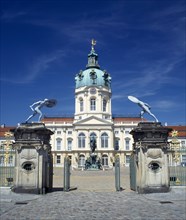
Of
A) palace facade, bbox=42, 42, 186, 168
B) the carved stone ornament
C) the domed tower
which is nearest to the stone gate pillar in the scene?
the carved stone ornament

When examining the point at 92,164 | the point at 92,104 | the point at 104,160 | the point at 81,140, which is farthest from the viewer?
the point at 92,104

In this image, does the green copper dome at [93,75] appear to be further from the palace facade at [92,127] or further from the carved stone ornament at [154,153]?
the carved stone ornament at [154,153]

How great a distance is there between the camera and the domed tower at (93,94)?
73562 mm

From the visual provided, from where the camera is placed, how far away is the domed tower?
73.6 meters

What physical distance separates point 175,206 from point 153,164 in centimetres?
371

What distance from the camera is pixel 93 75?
7412cm

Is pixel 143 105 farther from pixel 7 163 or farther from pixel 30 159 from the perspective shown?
pixel 7 163

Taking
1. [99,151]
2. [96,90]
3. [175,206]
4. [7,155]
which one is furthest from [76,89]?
[175,206]

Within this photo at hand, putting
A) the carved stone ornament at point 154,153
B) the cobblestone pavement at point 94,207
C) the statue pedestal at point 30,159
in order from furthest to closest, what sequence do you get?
the carved stone ornament at point 154,153 < the statue pedestal at point 30,159 < the cobblestone pavement at point 94,207

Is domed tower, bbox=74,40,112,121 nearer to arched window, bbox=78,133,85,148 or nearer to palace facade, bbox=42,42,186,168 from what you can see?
palace facade, bbox=42,42,186,168

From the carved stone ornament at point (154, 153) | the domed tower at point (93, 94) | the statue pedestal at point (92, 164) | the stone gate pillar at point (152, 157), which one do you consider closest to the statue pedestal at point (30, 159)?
the stone gate pillar at point (152, 157)

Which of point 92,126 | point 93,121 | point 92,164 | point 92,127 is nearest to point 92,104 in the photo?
point 93,121

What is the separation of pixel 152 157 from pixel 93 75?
197ft

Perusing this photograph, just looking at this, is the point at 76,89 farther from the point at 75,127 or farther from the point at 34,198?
the point at 34,198
